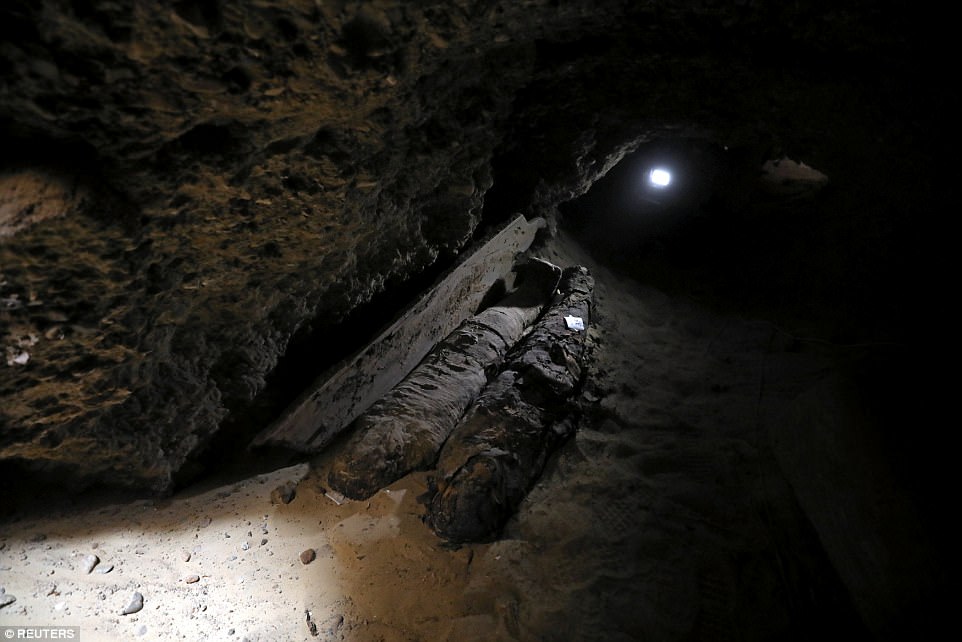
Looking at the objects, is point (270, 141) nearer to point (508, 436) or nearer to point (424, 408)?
point (424, 408)

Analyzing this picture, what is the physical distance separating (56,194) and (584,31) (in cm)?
220

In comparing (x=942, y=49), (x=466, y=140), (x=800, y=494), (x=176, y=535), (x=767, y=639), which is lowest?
(x=176, y=535)

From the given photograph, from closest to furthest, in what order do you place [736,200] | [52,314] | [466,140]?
[52,314], [466,140], [736,200]

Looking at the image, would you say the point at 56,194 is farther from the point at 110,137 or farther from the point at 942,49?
the point at 942,49

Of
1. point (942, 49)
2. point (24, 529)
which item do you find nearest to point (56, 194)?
point (24, 529)

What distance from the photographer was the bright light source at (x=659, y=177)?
22.0ft

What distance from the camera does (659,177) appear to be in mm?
6762

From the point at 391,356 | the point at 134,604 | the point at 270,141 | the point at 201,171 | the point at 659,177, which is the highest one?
the point at 659,177

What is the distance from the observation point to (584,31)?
2.26 metres

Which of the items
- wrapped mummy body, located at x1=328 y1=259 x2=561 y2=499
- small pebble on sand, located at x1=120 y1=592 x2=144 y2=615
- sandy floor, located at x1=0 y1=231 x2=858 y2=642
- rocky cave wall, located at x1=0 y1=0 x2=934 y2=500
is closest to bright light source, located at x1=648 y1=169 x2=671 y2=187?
rocky cave wall, located at x1=0 y1=0 x2=934 y2=500

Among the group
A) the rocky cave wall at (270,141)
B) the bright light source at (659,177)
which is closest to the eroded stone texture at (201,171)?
the rocky cave wall at (270,141)

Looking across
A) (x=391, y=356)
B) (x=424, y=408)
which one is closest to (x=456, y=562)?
(x=424, y=408)

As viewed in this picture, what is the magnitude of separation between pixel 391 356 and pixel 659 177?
533 centimetres

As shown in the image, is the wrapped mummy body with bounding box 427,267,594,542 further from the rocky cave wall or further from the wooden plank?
the rocky cave wall
